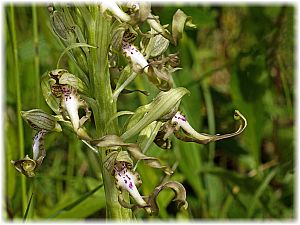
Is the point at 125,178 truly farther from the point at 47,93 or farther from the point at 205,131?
the point at 205,131

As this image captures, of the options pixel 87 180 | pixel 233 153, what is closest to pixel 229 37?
pixel 233 153

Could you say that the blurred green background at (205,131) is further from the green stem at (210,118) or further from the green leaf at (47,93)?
the green leaf at (47,93)

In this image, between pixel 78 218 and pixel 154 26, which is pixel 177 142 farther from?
pixel 154 26

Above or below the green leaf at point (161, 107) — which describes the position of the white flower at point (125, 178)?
below

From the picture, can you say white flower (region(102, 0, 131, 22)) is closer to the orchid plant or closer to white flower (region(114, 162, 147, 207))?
the orchid plant

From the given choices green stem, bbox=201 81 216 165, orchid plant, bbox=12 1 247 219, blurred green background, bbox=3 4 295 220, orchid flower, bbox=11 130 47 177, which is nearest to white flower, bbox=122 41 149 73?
orchid plant, bbox=12 1 247 219

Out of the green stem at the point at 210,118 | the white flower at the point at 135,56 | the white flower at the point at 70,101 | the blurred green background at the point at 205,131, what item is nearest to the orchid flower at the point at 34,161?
the white flower at the point at 70,101

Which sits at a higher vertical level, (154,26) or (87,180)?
(154,26)
